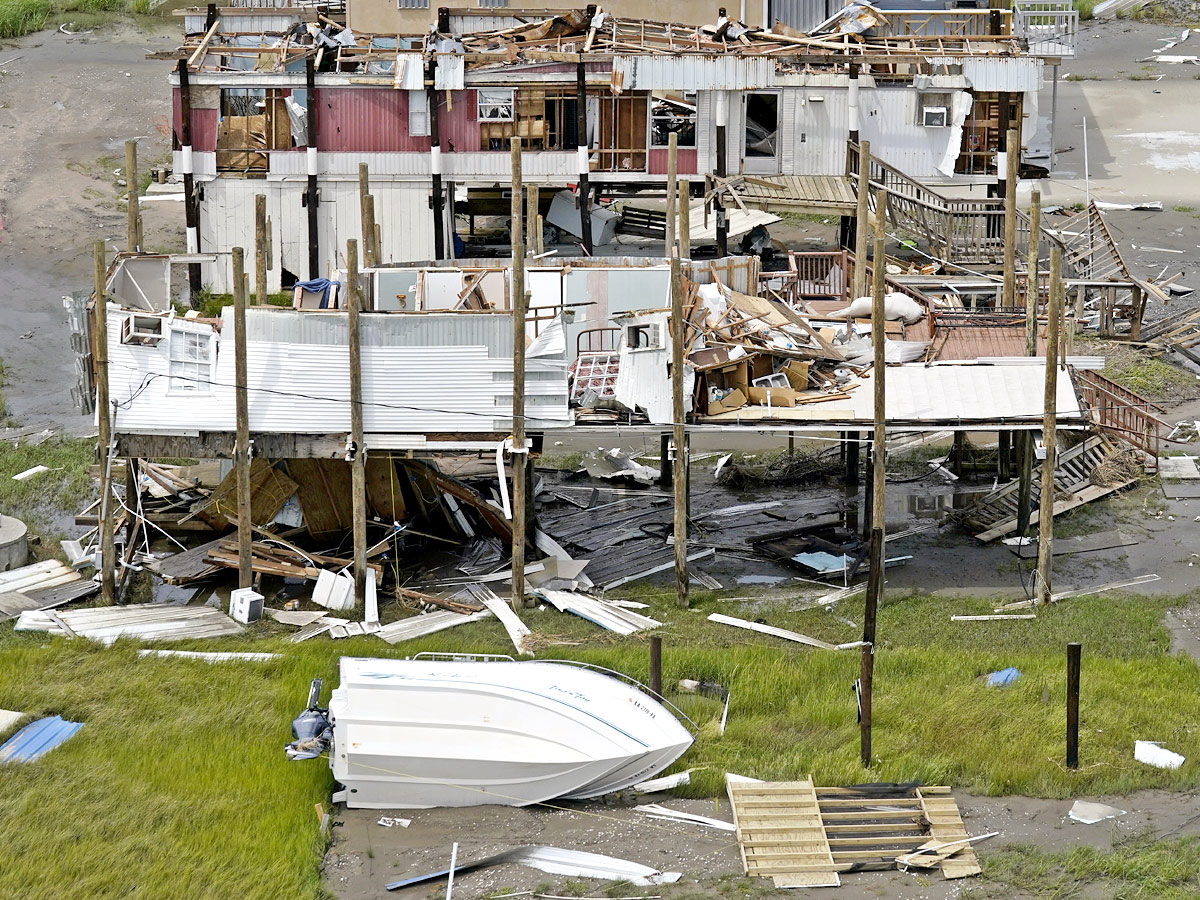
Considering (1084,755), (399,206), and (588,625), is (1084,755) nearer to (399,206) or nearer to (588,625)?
(588,625)

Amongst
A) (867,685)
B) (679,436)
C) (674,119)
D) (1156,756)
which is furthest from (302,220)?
(1156,756)

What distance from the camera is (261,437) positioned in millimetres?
28719

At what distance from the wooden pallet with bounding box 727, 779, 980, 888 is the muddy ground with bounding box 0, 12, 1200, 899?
0.94 feet

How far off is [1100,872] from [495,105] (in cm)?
2669

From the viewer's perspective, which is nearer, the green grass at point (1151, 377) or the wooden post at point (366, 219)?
the wooden post at point (366, 219)

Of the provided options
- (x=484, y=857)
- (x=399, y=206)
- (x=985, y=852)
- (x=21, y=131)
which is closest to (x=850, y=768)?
(x=985, y=852)

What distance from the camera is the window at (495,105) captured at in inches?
1678

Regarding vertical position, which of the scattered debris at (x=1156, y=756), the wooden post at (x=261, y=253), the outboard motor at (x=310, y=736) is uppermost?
the wooden post at (x=261, y=253)

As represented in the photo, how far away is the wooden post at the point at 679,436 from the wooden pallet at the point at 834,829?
6.62m

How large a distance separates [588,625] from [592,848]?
6.86m

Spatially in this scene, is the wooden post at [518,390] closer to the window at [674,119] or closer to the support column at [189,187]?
the window at [674,119]

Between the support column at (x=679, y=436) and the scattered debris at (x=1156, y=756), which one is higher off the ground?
the support column at (x=679, y=436)


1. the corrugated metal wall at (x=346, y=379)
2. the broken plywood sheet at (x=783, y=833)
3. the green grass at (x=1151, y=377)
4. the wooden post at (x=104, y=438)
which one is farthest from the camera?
the green grass at (x=1151, y=377)

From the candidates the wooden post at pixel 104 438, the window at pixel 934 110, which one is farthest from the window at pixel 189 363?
the window at pixel 934 110
